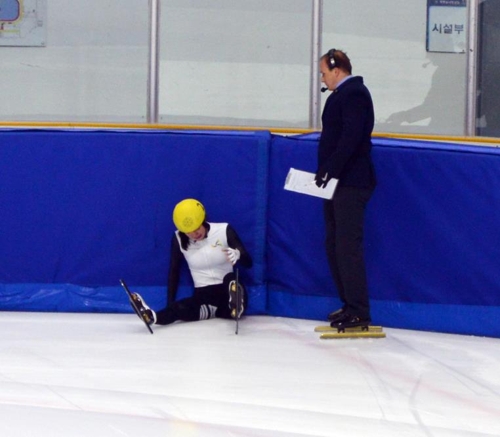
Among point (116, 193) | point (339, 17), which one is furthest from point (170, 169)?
point (339, 17)

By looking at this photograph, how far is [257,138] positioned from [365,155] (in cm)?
87

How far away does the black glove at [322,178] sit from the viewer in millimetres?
4864

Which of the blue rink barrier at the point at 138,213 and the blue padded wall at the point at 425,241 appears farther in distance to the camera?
the blue rink barrier at the point at 138,213

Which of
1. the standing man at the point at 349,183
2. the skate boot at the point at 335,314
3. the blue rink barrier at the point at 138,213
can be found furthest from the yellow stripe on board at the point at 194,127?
the skate boot at the point at 335,314

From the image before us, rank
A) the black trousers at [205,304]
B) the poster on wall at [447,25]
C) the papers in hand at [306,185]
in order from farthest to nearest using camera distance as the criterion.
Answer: the poster on wall at [447,25]
the black trousers at [205,304]
the papers in hand at [306,185]

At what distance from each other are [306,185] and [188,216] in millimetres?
710

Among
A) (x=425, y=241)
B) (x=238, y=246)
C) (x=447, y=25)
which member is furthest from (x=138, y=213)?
(x=447, y=25)

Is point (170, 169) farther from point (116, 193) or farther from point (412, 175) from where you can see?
point (412, 175)

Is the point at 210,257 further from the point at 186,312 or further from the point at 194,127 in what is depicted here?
the point at 194,127

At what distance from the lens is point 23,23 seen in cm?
679

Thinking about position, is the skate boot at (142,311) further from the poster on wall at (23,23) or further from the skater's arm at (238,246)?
the poster on wall at (23,23)

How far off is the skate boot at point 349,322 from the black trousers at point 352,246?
0.02 m

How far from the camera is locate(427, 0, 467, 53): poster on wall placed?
6.70m

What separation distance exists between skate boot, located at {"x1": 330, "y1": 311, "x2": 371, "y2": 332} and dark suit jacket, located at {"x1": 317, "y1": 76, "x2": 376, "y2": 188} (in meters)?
0.68
